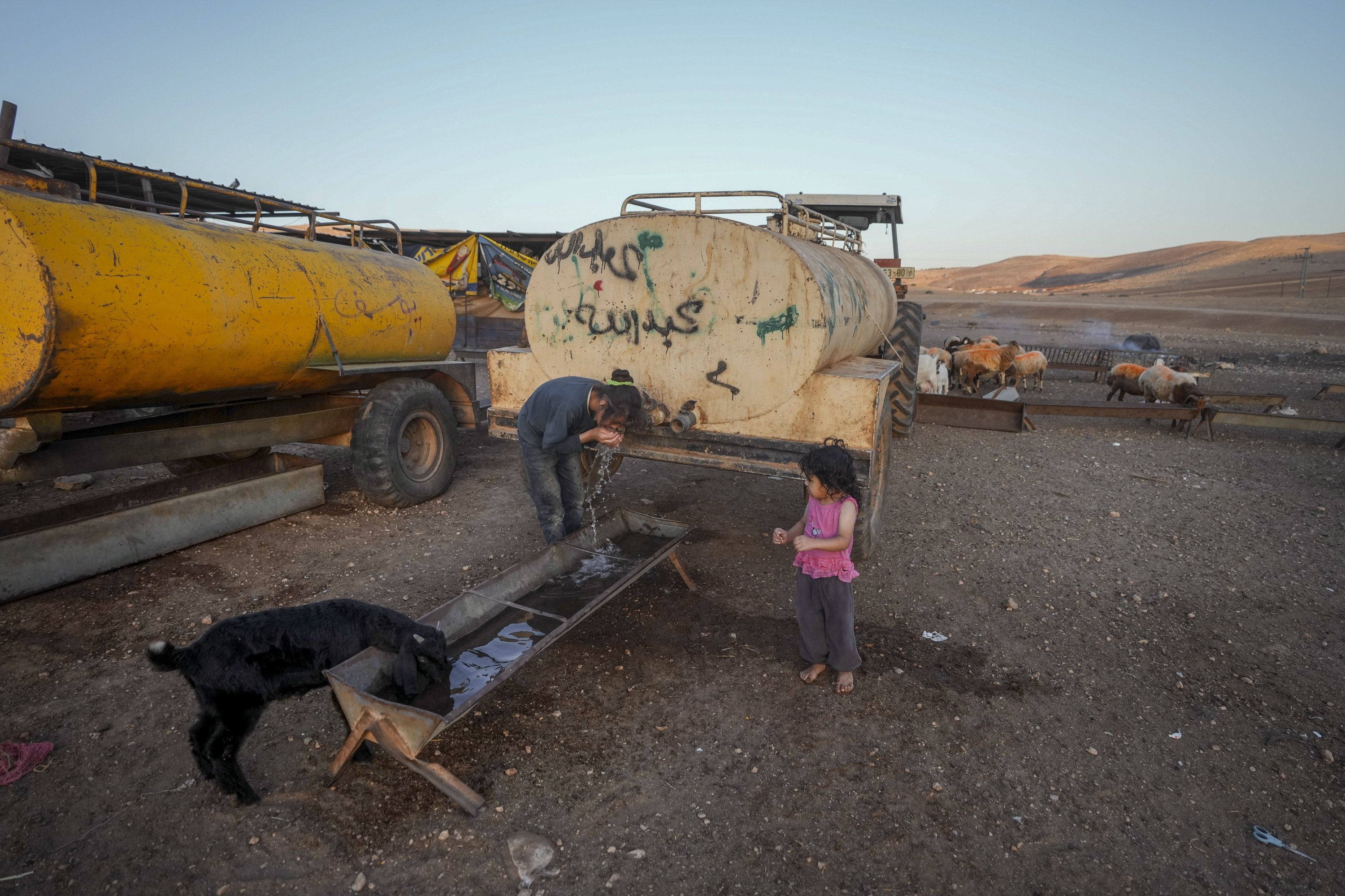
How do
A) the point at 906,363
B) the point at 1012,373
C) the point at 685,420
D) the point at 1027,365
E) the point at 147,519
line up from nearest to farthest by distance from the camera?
the point at 685,420, the point at 147,519, the point at 906,363, the point at 1027,365, the point at 1012,373

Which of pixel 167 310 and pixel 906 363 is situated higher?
pixel 167 310

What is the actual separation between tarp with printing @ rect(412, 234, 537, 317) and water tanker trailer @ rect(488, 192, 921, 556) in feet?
28.1

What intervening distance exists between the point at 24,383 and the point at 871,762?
462 centimetres

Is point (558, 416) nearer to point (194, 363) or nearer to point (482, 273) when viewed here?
point (194, 363)

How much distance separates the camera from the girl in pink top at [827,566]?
3.16 meters

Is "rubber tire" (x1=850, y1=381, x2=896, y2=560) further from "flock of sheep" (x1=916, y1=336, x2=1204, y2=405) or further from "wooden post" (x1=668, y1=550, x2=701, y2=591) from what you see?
"flock of sheep" (x1=916, y1=336, x2=1204, y2=405)

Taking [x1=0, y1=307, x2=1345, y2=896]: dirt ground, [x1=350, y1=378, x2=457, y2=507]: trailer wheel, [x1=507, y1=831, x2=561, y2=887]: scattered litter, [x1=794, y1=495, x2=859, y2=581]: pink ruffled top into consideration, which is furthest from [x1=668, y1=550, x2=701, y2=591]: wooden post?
[x1=350, y1=378, x2=457, y2=507]: trailer wheel

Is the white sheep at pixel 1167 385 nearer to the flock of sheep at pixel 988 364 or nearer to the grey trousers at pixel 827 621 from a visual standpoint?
the flock of sheep at pixel 988 364

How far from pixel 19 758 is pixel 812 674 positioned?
3490 millimetres

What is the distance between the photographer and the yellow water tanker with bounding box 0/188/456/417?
3.50 meters

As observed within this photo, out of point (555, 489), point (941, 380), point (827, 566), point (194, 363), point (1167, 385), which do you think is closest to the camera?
point (827, 566)

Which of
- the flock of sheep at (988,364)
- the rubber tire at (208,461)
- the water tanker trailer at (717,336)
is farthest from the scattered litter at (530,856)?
the flock of sheep at (988,364)

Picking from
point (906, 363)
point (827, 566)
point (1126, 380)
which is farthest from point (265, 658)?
point (1126, 380)

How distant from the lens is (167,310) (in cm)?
405
